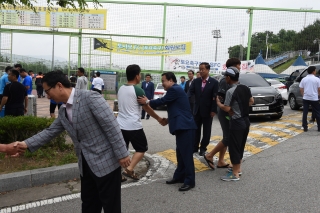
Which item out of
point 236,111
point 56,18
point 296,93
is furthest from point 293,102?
point 56,18

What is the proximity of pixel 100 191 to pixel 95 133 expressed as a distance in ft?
1.81

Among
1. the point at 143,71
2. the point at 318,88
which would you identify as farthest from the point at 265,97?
the point at 143,71

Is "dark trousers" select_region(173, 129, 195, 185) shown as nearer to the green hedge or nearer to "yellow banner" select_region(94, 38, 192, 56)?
the green hedge

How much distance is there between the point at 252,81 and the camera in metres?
11.0

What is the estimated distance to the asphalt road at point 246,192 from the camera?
12.7ft

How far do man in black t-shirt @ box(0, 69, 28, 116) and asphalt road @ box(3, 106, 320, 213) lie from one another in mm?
3796

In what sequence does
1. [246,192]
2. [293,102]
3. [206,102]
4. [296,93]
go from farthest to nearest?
[293,102] < [296,93] < [206,102] < [246,192]

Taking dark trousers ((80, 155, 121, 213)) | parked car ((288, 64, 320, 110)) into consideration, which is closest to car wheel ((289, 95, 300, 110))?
parked car ((288, 64, 320, 110))

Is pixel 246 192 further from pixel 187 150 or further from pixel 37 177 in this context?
pixel 37 177

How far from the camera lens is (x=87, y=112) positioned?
8.98 feet

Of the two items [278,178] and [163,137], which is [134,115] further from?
[163,137]

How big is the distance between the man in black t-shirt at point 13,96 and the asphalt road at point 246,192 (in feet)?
12.5

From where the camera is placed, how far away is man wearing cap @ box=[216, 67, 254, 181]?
187 inches

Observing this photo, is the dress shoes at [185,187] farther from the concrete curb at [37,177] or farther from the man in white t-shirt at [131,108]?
the concrete curb at [37,177]
